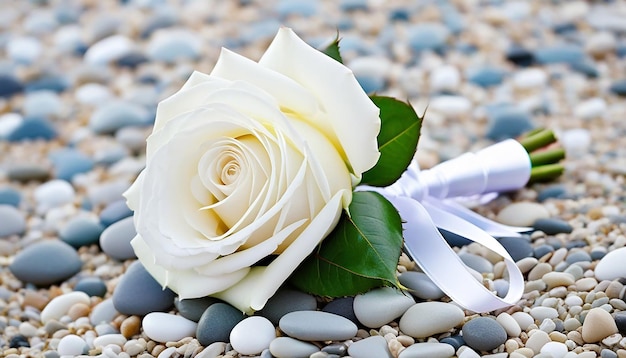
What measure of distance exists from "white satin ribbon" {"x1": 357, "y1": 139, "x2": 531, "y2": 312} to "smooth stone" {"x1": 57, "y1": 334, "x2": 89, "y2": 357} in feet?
1.35

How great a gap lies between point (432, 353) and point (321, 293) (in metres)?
0.15

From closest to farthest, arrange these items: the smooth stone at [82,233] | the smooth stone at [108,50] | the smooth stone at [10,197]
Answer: the smooth stone at [82,233] < the smooth stone at [10,197] < the smooth stone at [108,50]

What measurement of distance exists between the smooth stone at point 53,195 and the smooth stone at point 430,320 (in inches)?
33.7

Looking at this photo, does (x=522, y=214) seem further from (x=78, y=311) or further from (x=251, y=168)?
(x=78, y=311)

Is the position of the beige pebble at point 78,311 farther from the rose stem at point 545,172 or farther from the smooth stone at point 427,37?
the smooth stone at point 427,37

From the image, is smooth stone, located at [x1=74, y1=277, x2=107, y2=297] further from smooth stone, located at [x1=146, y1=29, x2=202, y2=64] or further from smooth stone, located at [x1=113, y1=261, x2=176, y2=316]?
smooth stone, located at [x1=146, y1=29, x2=202, y2=64]

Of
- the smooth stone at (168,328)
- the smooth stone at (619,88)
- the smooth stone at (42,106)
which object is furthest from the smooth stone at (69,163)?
the smooth stone at (619,88)

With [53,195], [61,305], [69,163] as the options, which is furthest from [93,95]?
[61,305]

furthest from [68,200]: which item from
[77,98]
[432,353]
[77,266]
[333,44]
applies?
[432,353]

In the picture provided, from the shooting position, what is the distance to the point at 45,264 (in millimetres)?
1231

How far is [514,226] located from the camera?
1.23 meters

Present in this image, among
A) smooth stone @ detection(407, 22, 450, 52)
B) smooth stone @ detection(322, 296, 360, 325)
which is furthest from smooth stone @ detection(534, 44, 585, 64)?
smooth stone @ detection(322, 296, 360, 325)

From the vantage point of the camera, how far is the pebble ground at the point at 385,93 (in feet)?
3.20

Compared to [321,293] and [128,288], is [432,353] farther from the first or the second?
[128,288]
